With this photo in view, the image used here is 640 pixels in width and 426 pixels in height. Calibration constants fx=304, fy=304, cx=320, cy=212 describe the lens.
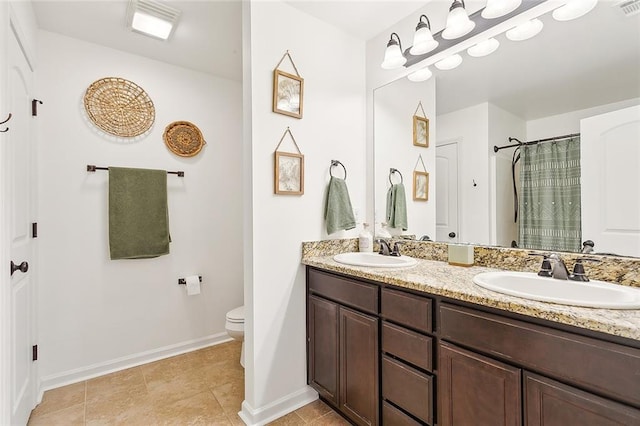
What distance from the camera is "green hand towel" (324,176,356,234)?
6.70 ft

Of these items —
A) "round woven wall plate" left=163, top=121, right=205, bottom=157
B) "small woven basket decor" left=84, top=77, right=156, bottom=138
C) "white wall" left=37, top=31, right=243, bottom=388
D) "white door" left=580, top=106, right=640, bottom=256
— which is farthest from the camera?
"round woven wall plate" left=163, top=121, right=205, bottom=157

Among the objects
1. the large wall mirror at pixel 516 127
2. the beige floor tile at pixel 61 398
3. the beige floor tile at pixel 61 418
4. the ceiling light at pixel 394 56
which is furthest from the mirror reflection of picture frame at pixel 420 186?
the beige floor tile at pixel 61 398

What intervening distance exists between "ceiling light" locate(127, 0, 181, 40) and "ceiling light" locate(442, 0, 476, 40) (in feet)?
5.48

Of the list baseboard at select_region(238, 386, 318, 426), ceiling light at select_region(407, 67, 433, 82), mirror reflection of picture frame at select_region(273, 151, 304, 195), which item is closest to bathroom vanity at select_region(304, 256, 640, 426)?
baseboard at select_region(238, 386, 318, 426)

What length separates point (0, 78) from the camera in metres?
1.25

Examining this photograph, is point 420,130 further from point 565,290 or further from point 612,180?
point 565,290

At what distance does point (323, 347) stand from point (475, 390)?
925 mm

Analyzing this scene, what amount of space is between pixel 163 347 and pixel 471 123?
2.90 metres

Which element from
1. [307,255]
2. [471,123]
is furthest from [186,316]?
[471,123]

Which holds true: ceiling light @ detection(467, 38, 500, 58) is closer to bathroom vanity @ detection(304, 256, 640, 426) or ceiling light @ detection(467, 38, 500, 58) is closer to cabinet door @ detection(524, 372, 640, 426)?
bathroom vanity @ detection(304, 256, 640, 426)

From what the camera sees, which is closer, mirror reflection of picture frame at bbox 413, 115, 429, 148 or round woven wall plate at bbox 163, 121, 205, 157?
mirror reflection of picture frame at bbox 413, 115, 429, 148

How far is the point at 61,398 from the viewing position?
6.61ft

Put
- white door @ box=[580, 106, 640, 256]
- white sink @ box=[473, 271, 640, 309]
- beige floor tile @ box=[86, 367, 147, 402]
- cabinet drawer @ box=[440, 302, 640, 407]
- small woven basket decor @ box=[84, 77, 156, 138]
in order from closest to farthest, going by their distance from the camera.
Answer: cabinet drawer @ box=[440, 302, 640, 407] < white sink @ box=[473, 271, 640, 309] < white door @ box=[580, 106, 640, 256] < beige floor tile @ box=[86, 367, 147, 402] < small woven basket decor @ box=[84, 77, 156, 138]

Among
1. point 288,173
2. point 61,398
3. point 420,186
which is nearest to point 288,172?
point 288,173
